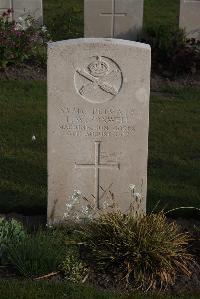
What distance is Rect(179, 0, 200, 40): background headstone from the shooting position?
11859mm

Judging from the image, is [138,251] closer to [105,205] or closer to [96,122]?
[105,205]

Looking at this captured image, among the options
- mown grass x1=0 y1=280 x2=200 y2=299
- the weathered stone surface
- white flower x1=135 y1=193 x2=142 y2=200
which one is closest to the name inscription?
the weathered stone surface

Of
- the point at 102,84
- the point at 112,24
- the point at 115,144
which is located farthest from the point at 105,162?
the point at 112,24

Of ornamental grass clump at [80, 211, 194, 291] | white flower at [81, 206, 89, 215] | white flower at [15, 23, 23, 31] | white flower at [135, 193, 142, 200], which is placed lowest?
ornamental grass clump at [80, 211, 194, 291]

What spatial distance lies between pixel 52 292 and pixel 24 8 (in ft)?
25.7

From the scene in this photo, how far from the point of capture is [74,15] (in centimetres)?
1459

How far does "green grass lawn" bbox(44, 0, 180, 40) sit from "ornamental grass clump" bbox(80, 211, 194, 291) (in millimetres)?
7824

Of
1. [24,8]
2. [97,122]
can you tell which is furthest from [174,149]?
[24,8]

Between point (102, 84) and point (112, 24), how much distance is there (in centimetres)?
663

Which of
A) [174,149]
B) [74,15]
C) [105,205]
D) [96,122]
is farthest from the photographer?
[74,15]

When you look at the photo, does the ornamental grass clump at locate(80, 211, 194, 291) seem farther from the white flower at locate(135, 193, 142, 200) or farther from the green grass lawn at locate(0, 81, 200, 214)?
the green grass lawn at locate(0, 81, 200, 214)

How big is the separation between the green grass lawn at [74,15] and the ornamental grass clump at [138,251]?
782 cm

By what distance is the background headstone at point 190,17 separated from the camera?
11.9 m

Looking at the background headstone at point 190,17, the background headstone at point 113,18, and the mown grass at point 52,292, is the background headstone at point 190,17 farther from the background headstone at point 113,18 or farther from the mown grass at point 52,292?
the mown grass at point 52,292
